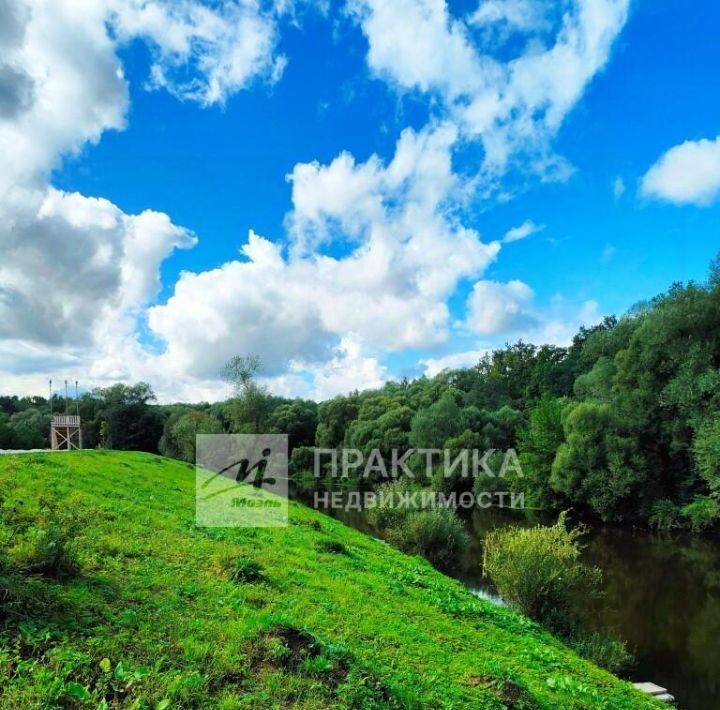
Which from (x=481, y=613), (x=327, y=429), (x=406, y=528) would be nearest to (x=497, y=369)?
(x=327, y=429)

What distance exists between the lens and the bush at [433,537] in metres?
22.2

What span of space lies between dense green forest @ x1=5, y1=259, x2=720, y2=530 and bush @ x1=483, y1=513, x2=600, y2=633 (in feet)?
76.6

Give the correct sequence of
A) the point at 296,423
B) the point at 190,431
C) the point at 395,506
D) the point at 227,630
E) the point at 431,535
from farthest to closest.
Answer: the point at 296,423, the point at 190,431, the point at 395,506, the point at 431,535, the point at 227,630

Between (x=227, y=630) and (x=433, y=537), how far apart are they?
17.2 metres

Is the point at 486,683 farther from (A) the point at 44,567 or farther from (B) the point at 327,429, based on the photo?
(B) the point at 327,429

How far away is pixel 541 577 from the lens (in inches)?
559

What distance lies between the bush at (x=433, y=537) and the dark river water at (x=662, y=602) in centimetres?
92

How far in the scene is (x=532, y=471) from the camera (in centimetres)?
4703

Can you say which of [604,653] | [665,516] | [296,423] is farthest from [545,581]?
[296,423]

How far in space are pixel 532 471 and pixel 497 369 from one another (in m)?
50.6

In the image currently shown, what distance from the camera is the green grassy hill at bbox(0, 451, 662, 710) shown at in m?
4.97

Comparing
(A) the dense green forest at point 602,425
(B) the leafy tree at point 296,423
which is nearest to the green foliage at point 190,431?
(A) the dense green forest at point 602,425

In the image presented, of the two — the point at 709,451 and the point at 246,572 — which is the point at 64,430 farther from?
the point at 709,451

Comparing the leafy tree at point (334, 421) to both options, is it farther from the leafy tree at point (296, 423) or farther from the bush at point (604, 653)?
the bush at point (604, 653)
